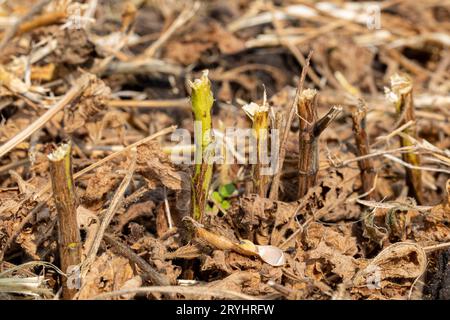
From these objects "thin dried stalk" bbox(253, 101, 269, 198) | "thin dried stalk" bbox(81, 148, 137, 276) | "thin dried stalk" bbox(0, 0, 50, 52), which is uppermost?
"thin dried stalk" bbox(0, 0, 50, 52)

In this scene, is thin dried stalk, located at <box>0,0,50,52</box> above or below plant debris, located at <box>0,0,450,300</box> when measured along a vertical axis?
above

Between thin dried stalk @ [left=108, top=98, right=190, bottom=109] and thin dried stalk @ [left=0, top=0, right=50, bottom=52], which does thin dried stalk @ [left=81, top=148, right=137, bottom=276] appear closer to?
thin dried stalk @ [left=108, top=98, right=190, bottom=109]

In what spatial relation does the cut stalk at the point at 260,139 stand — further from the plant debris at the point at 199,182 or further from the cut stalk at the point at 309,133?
the cut stalk at the point at 309,133

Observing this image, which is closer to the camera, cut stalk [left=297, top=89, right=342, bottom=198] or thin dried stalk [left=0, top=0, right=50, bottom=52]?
cut stalk [left=297, top=89, right=342, bottom=198]

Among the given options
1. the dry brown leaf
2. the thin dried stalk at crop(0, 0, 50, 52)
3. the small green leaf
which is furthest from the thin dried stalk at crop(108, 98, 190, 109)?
the dry brown leaf

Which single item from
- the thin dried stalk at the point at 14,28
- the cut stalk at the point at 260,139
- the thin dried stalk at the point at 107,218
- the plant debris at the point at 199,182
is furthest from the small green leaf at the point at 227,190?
the thin dried stalk at the point at 14,28
